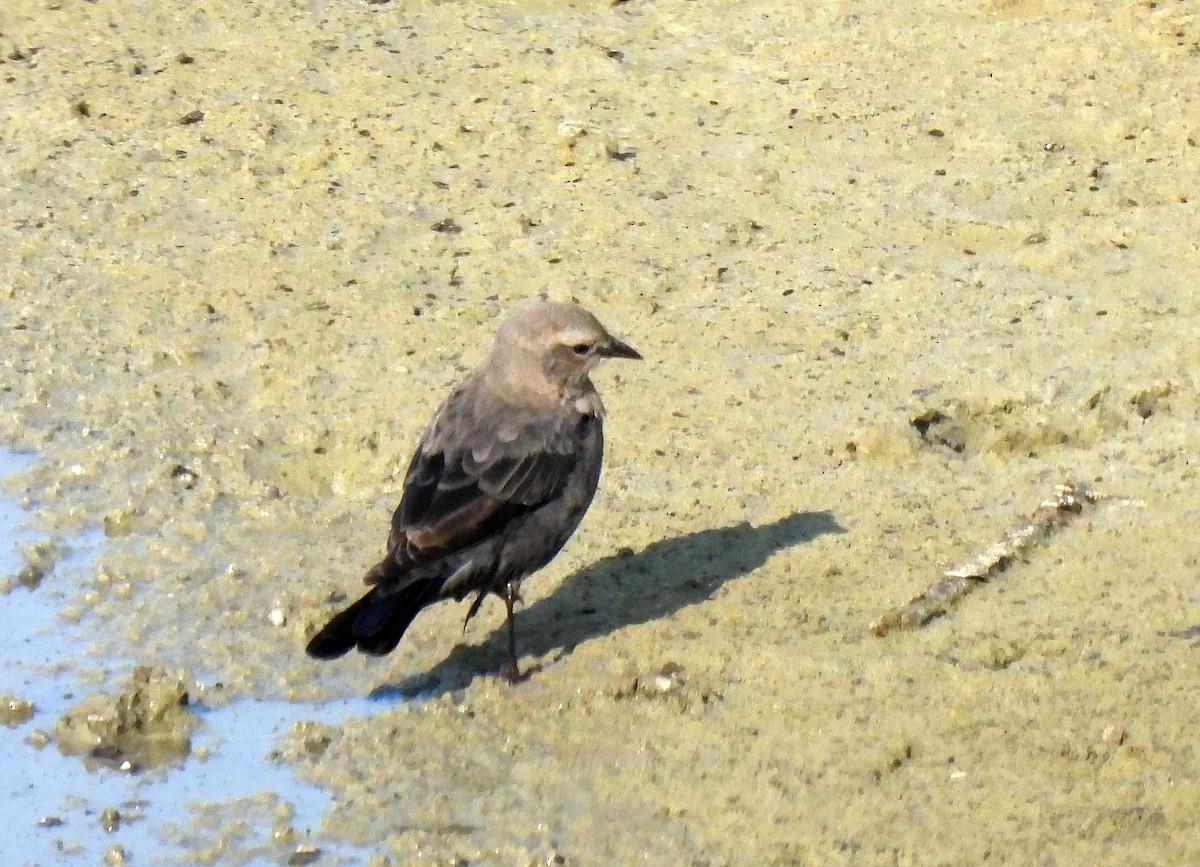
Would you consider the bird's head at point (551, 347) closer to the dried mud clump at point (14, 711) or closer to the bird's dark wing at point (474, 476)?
the bird's dark wing at point (474, 476)

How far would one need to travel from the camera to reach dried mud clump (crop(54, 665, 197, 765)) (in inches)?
218

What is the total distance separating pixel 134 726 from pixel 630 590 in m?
1.64

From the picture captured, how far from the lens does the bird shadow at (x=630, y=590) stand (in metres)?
6.04

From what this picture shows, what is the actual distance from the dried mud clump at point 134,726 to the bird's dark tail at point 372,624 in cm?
43

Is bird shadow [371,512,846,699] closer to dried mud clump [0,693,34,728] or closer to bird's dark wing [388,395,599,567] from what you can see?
bird's dark wing [388,395,599,567]

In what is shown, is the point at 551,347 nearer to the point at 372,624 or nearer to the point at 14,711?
the point at 372,624

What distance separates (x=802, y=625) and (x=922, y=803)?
110 cm

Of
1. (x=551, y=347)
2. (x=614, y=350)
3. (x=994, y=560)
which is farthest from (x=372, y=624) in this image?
(x=994, y=560)

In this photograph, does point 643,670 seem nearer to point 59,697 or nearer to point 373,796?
point 373,796

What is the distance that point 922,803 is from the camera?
485cm

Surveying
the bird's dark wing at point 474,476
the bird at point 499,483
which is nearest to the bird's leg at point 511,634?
the bird at point 499,483

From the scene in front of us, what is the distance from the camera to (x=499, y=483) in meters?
6.00

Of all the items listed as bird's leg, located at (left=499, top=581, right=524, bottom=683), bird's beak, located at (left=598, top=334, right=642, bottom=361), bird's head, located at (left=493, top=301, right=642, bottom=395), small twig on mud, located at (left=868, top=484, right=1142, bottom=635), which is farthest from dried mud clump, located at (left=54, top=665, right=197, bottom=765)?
small twig on mud, located at (left=868, top=484, right=1142, bottom=635)

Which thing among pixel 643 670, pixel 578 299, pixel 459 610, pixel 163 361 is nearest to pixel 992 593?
pixel 643 670
